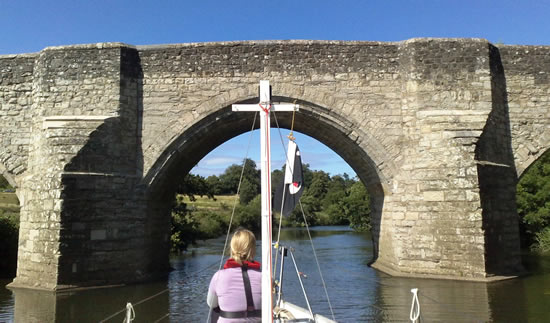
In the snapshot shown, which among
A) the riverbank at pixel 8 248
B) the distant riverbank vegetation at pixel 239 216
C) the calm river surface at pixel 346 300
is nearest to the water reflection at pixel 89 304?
the calm river surface at pixel 346 300

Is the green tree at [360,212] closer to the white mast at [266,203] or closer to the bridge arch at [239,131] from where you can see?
the bridge arch at [239,131]

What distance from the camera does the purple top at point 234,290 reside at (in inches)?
94.9

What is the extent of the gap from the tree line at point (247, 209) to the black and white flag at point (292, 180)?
21 cm

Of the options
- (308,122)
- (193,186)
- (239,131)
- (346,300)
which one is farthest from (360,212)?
(346,300)

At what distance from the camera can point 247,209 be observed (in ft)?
96.5

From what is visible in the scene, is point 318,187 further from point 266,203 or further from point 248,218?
point 266,203

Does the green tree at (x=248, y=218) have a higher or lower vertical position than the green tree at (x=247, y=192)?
lower

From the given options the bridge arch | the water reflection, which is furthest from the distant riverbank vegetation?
the water reflection

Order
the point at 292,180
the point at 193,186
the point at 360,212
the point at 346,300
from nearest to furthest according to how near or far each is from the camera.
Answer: the point at 292,180 < the point at 346,300 < the point at 193,186 < the point at 360,212

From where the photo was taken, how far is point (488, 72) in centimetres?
855

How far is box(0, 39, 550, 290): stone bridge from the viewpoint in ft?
25.8

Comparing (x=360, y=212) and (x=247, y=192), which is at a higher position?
(x=247, y=192)

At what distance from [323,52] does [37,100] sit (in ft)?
19.5

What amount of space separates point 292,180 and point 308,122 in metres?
5.81
